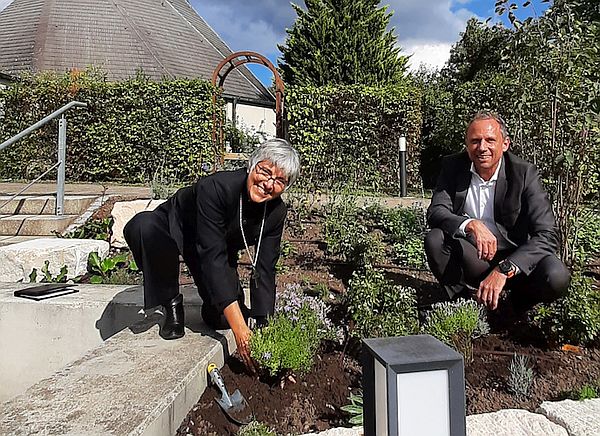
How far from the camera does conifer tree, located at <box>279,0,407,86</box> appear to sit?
11.2m

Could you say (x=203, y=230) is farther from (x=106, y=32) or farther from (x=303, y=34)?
(x=106, y=32)

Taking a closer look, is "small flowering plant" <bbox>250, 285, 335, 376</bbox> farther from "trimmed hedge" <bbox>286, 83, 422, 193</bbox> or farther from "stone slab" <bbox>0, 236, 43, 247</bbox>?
"trimmed hedge" <bbox>286, 83, 422, 193</bbox>

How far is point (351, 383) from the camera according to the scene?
2.13 m

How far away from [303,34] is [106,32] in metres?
9.37

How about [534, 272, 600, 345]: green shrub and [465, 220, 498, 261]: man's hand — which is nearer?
[534, 272, 600, 345]: green shrub

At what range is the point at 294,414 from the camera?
191 centimetres

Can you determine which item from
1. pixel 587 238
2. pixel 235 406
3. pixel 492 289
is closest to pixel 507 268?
pixel 492 289

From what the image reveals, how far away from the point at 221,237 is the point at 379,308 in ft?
2.73

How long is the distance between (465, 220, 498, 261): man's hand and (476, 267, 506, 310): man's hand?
14 centimetres

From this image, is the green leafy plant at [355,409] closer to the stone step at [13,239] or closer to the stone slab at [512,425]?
the stone slab at [512,425]

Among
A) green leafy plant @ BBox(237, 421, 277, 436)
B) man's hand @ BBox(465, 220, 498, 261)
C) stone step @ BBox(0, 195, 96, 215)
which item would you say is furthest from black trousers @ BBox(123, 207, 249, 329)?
stone step @ BBox(0, 195, 96, 215)

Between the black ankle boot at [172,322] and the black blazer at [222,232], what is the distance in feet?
0.47

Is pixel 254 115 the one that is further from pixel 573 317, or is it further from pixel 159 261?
pixel 573 317

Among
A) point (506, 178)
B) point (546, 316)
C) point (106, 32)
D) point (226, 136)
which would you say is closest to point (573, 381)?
point (546, 316)
